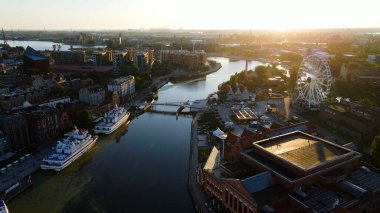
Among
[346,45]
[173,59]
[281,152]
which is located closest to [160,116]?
[281,152]

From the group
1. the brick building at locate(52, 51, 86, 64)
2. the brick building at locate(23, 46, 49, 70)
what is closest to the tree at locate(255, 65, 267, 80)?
the brick building at locate(23, 46, 49, 70)

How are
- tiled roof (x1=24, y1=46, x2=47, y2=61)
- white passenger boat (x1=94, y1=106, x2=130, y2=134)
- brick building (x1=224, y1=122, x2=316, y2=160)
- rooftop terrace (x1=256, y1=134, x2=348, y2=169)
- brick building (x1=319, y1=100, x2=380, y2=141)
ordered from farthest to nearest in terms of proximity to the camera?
tiled roof (x1=24, y1=46, x2=47, y2=61)
white passenger boat (x1=94, y1=106, x2=130, y2=134)
brick building (x1=319, y1=100, x2=380, y2=141)
brick building (x1=224, y1=122, x2=316, y2=160)
rooftop terrace (x1=256, y1=134, x2=348, y2=169)

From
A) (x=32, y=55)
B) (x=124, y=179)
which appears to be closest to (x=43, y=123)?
(x=124, y=179)

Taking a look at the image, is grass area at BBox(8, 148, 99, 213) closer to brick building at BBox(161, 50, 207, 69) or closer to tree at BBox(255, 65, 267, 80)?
tree at BBox(255, 65, 267, 80)

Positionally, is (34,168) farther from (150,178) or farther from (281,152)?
(281,152)

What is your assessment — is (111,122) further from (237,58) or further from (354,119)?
(237,58)

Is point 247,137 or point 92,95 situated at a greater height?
point 247,137
